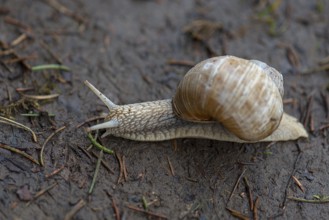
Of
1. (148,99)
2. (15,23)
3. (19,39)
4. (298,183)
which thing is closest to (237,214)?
(298,183)

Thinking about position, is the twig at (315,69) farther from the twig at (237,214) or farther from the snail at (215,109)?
the twig at (237,214)

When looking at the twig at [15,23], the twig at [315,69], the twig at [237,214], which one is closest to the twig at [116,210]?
the twig at [237,214]

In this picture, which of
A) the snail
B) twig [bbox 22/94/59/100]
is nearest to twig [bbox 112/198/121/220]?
the snail

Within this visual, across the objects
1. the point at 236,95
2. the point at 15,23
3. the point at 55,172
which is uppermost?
the point at 15,23

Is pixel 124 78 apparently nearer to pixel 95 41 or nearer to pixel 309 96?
pixel 95 41

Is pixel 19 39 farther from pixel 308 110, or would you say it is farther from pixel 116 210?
pixel 308 110

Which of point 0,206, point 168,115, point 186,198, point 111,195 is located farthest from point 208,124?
point 0,206
